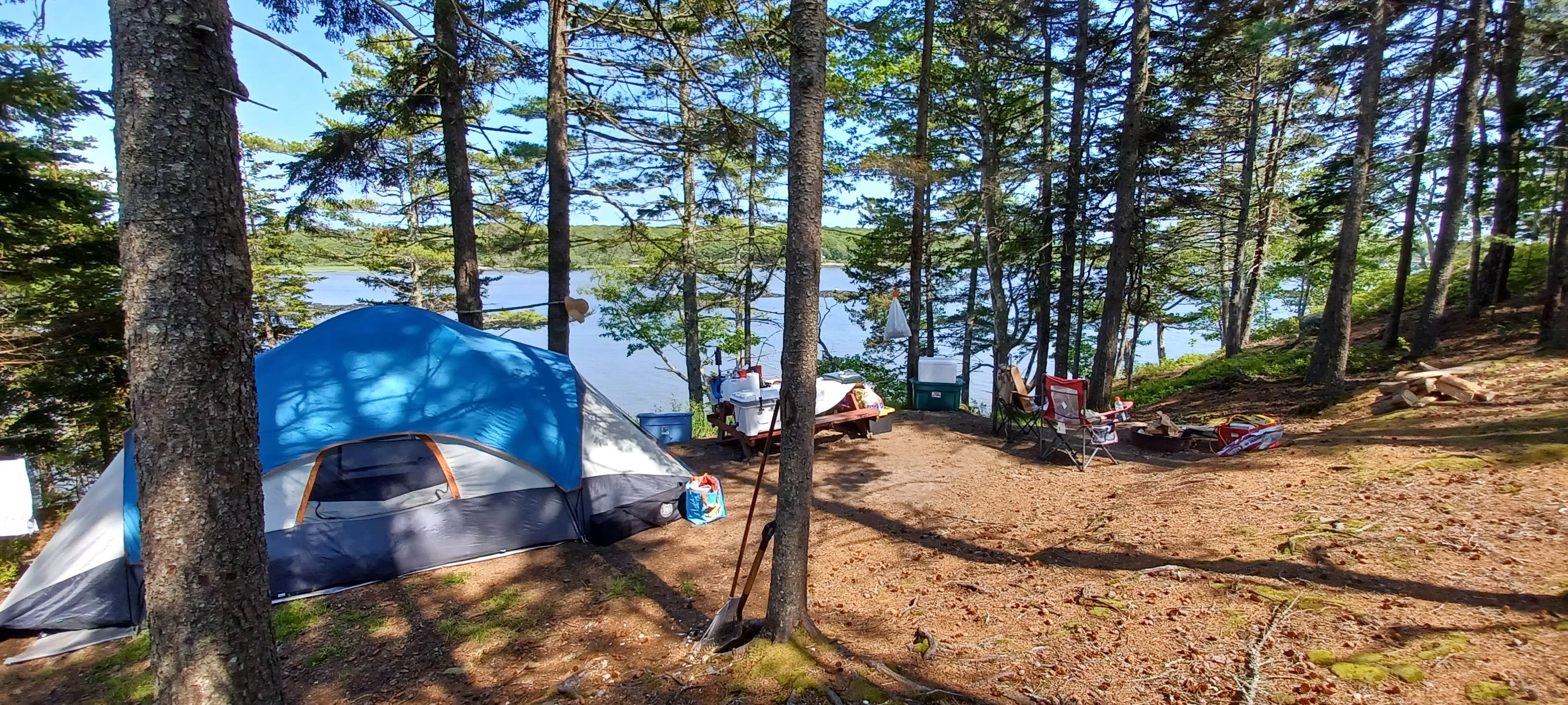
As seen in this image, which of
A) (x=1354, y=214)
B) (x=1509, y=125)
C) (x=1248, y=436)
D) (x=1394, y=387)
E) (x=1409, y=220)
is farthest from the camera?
(x=1409, y=220)

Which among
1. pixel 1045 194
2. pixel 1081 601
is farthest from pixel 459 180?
pixel 1045 194

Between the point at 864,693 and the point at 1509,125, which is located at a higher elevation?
the point at 1509,125

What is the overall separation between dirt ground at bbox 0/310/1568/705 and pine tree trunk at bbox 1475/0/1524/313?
5.15m

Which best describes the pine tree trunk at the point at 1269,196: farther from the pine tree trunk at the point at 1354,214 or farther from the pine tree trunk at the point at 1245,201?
the pine tree trunk at the point at 1354,214

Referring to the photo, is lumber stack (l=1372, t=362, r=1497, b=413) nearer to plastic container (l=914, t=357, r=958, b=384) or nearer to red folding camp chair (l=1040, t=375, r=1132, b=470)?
red folding camp chair (l=1040, t=375, r=1132, b=470)

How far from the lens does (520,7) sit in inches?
330

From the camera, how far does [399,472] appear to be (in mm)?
5520

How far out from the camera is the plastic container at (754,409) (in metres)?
8.02

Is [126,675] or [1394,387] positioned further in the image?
[1394,387]

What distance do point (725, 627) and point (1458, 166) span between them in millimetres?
12101

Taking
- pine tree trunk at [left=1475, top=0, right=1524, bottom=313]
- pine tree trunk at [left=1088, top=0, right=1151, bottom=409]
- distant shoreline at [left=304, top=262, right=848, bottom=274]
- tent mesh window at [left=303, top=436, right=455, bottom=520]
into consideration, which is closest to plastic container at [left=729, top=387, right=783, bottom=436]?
tent mesh window at [left=303, top=436, right=455, bottom=520]

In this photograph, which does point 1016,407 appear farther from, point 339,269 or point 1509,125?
point 339,269

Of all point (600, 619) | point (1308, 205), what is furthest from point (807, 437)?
point (1308, 205)

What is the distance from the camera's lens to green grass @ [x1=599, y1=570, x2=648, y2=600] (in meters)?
4.85
